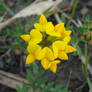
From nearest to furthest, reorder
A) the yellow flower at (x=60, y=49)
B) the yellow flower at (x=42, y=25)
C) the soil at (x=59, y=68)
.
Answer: the yellow flower at (x=60, y=49) → the yellow flower at (x=42, y=25) → the soil at (x=59, y=68)

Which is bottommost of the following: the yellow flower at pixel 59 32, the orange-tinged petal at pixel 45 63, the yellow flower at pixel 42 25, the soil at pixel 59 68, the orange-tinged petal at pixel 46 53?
the soil at pixel 59 68

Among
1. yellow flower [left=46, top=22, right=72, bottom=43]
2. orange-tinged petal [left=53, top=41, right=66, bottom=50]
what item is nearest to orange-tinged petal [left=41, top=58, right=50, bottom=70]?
orange-tinged petal [left=53, top=41, right=66, bottom=50]

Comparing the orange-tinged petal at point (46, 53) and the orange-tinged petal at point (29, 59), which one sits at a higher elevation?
the orange-tinged petal at point (46, 53)

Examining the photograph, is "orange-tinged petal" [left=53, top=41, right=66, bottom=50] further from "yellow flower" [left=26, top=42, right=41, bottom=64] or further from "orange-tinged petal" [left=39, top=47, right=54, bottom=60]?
"yellow flower" [left=26, top=42, right=41, bottom=64]

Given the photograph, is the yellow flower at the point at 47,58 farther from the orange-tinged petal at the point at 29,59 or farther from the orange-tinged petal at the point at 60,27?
the orange-tinged petal at the point at 60,27

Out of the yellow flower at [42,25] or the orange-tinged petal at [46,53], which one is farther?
the yellow flower at [42,25]

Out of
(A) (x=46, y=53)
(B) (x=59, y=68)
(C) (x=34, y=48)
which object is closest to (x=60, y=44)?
(A) (x=46, y=53)

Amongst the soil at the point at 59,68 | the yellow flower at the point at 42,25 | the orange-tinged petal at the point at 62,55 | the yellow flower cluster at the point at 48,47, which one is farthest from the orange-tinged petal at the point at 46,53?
the soil at the point at 59,68
